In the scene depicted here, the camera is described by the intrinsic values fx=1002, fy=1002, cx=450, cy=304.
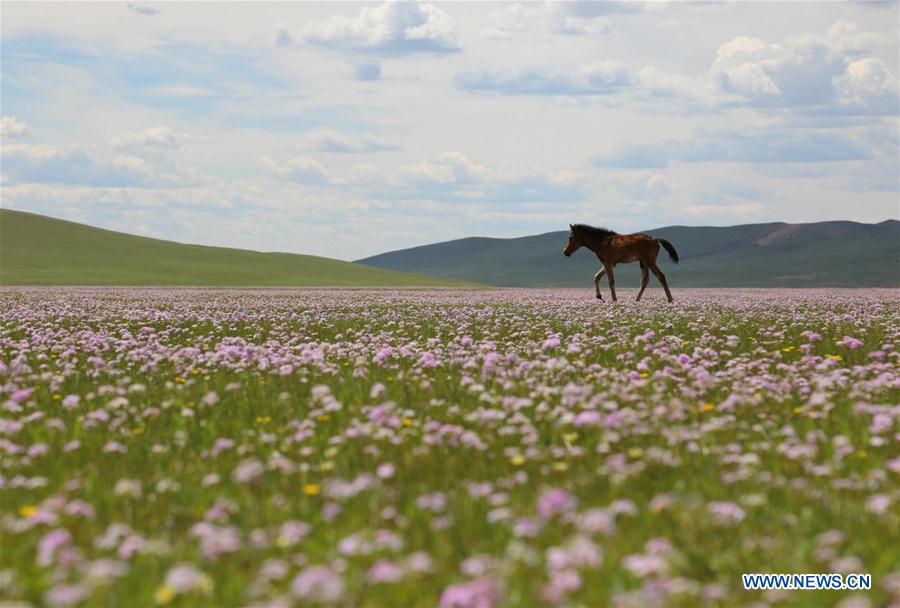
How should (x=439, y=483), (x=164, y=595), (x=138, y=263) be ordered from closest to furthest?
(x=164, y=595) < (x=439, y=483) < (x=138, y=263)

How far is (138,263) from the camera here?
370 ft

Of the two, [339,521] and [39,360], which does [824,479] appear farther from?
[39,360]

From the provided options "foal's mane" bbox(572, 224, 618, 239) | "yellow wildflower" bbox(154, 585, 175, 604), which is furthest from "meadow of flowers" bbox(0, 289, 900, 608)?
"foal's mane" bbox(572, 224, 618, 239)

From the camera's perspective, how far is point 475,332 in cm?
1959

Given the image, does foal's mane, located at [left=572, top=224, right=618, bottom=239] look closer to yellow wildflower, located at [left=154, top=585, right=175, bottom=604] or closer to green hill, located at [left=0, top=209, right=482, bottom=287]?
yellow wildflower, located at [left=154, top=585, right=175, bottom=604]

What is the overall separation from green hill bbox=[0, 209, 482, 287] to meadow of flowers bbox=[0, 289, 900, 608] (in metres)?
80.0

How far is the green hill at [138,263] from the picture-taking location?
96.8m

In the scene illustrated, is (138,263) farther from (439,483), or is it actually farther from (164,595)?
(164,595)

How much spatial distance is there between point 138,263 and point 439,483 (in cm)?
11118

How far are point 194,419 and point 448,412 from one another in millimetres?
2536

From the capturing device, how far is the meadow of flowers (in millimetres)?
4887

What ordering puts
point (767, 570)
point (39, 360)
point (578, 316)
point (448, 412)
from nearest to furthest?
point (767, 570), point (448, 412), point (39, 360), point (578, 316)

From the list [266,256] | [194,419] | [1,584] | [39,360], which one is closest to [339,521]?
[1,584]

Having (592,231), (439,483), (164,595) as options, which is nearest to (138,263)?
(592,231)
